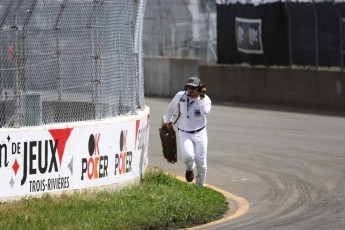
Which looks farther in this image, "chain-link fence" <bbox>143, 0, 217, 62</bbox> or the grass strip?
"chain-link fence" <bbox>143, 0, 217, 62</bbox>

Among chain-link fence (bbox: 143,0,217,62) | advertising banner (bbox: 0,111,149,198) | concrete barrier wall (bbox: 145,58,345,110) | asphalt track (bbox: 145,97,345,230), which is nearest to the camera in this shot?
advertising banner (bbox: 0,111,149,198)

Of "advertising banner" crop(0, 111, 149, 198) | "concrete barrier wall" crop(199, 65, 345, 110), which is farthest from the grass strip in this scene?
"concrete barrier wall" crop(199, 65, 345, 110)

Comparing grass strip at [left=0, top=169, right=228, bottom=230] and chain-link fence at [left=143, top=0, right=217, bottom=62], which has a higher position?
chain-link fence at [left=143, top=0, right=217, bottom=62]

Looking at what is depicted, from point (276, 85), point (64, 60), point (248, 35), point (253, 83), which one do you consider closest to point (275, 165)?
point (64, 60)

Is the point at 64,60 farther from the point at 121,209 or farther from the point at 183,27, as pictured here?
the point at 183,27

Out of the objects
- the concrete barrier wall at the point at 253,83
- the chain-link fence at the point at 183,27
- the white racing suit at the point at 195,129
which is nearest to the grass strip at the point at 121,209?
the white racing suit at the point at 195,129

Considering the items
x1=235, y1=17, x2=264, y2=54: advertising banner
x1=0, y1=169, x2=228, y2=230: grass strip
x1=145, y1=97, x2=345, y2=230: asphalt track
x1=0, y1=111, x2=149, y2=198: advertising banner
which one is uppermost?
x1=235, y1=17, x2=264, y2=54: advertising banner

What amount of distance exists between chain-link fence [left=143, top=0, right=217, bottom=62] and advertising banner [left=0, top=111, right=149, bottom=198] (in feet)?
68.7

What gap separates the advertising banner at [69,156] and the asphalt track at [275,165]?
5.66 ft

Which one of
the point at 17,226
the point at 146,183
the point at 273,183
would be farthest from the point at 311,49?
the point at 17,226

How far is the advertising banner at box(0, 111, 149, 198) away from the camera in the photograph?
12844 millimetres

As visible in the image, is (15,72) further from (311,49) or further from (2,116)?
(311,49)

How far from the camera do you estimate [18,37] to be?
13.3 m

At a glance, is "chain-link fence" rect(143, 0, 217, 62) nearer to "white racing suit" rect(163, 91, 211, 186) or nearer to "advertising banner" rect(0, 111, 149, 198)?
"white racing suit" rect(163, 91, 211, 186)
